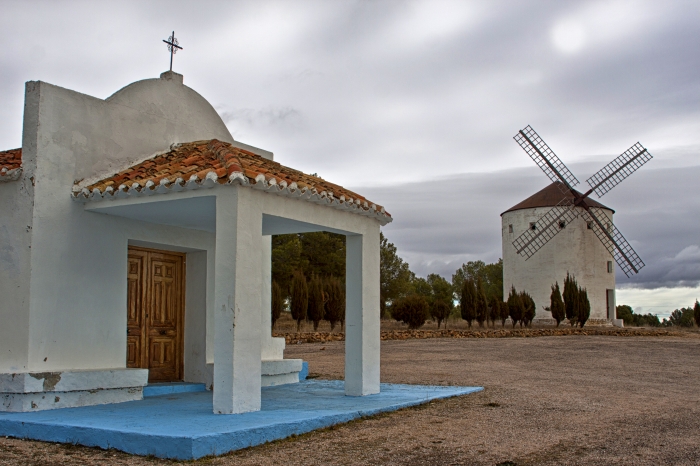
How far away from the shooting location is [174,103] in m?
9.22

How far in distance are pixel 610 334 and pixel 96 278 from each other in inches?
969

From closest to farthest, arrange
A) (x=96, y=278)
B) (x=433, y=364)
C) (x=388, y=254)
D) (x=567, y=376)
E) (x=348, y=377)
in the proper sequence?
(x=96, y=278)
(x=348, y=377)
(x=567, y=376)
(x=433, y=364)
(x=388, y=254)

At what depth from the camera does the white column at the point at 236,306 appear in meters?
6.39

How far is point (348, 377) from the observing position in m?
8.54

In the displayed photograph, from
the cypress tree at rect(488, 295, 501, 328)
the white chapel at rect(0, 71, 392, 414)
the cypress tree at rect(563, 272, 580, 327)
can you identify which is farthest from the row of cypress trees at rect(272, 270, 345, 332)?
the white chapel at rect(0, 71, 392, 414)

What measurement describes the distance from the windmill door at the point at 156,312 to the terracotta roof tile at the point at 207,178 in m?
1.28

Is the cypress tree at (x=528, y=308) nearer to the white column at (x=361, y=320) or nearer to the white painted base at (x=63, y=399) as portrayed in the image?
the white column at (x=361, y=320)

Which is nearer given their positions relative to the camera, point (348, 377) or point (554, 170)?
point (348, 377)

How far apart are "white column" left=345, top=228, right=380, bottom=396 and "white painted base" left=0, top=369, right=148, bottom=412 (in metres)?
2.47

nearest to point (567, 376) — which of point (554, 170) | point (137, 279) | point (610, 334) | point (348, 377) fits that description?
point (348, 377)

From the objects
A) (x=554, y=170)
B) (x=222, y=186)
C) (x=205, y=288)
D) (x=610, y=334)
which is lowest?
(x=610, y=334)

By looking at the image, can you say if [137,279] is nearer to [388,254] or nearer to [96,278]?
[96,278]

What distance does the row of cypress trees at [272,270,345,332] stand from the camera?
25234 millimetres

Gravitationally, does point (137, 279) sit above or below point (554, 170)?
below
